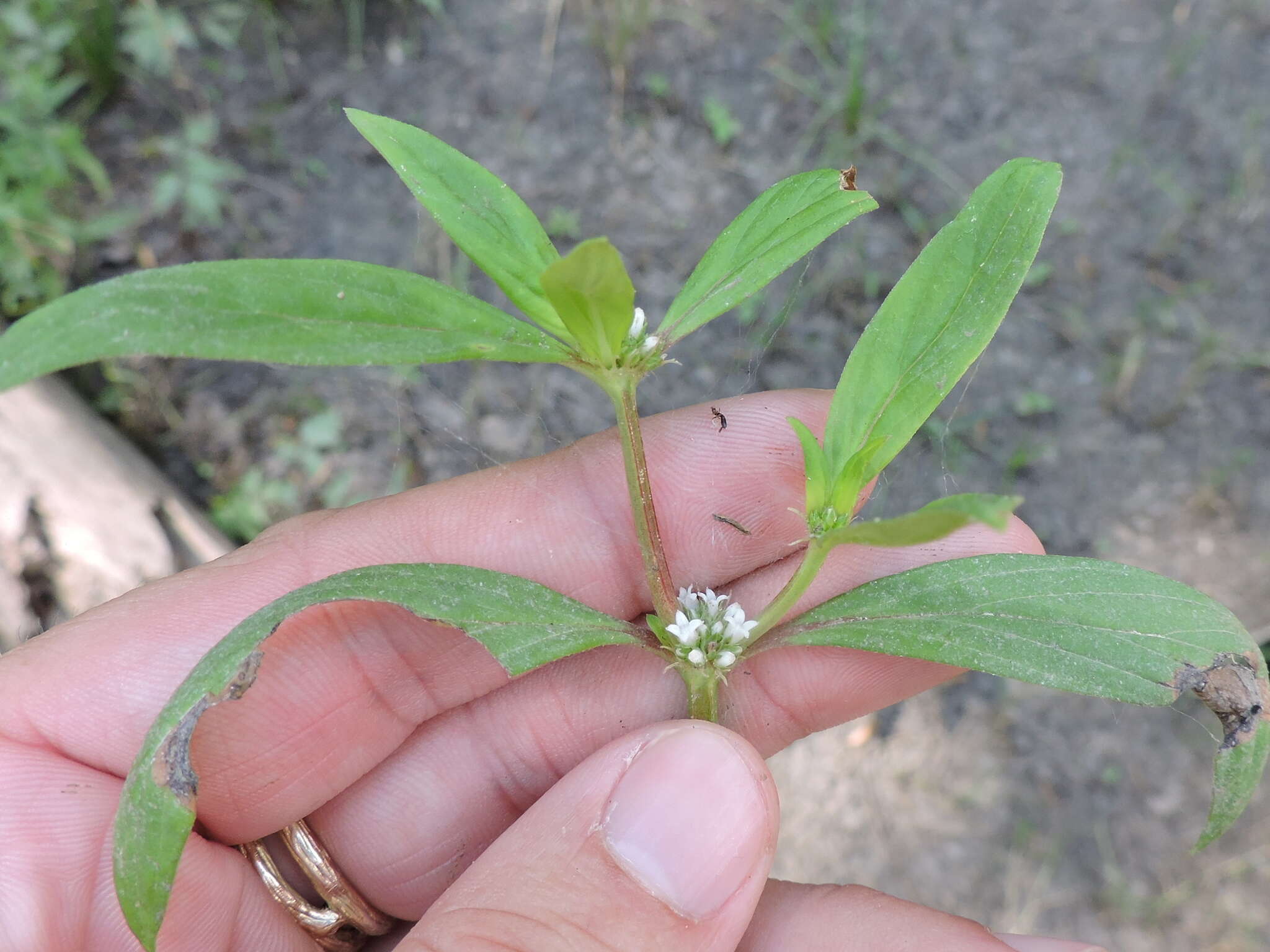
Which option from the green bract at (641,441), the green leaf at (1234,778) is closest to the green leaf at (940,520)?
the green bract at (641,441)

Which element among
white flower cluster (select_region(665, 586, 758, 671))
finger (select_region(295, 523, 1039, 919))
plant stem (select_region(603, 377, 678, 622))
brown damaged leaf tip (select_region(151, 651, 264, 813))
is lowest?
finger (select_region(295, 523, 1039, 919))

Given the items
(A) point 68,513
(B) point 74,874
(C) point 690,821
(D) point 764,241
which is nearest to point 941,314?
(D) point 764,241

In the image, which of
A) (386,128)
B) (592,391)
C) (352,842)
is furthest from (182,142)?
(352,842)

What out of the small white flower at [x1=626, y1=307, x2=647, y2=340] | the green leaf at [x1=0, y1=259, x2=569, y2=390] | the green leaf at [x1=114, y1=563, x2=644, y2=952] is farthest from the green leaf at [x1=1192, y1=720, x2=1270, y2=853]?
the green leaf at [x1=0, y1=259, x2=569, y2=390]

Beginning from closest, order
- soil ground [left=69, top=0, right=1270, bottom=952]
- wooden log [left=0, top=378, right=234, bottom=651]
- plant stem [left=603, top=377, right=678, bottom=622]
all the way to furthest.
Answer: plant stem [left=603, top=377, right=678, bottom=622] < wooden log [left=0, top=378, right=234, bottom=651] < soil ground [left=69, top=0, right=1270, bottom=952]

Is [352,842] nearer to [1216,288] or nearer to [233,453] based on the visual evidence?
[233,453]

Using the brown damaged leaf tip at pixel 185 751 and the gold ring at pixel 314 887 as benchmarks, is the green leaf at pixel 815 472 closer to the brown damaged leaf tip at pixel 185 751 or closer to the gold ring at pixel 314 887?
the brown damaged leaf tip at pixel 185 751

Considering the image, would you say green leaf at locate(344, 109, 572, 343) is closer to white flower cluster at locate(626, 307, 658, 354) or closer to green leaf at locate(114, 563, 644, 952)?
white flower cluster at locate(626, 307, 658, 354)
